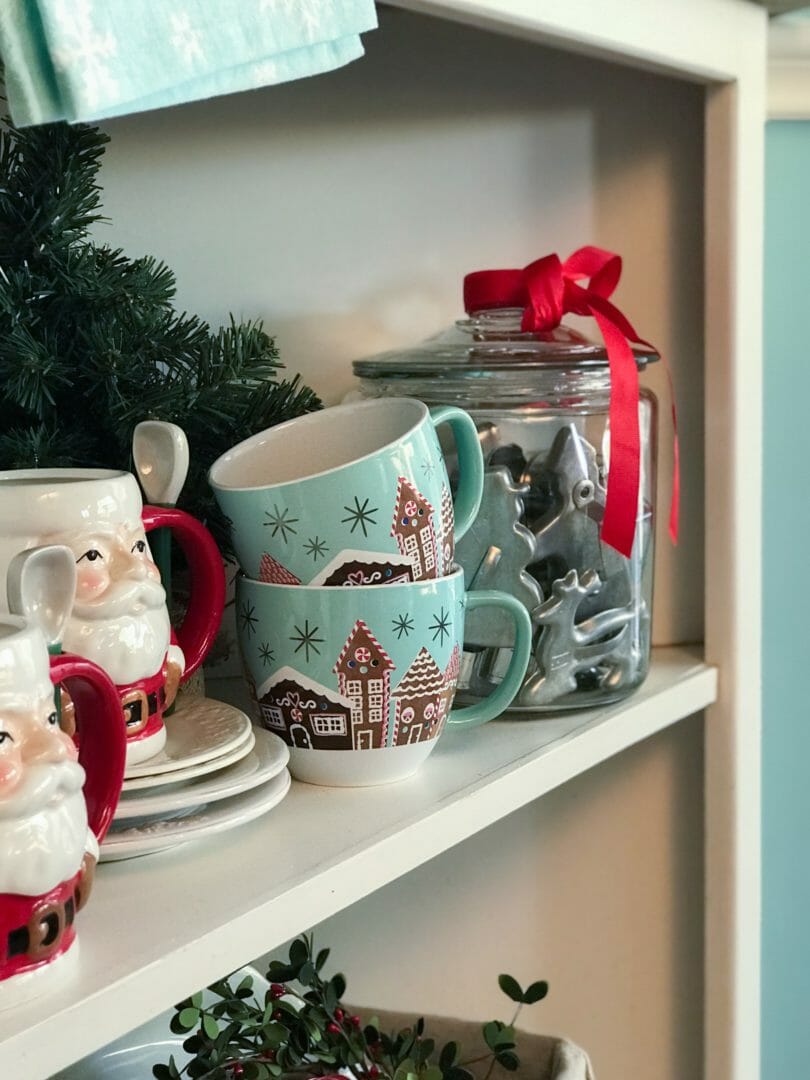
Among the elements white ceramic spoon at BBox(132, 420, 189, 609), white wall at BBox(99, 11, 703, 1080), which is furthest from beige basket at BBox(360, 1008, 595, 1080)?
white ceramic spoon at BBox(132, 420, 189, 609)

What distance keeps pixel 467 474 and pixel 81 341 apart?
Result: 7.8 inches

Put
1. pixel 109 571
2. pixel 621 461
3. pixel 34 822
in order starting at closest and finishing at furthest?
pixel 34 822
pixel 109 571
pixel 621 461

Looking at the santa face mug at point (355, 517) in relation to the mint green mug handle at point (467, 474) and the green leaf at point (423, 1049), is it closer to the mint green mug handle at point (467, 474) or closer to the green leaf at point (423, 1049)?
the mint green mug handle at point (467, 474)

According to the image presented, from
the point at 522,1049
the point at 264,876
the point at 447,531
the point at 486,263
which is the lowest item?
the point at 522,1049

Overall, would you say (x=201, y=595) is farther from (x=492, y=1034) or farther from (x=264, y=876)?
(x=492, y=1034)

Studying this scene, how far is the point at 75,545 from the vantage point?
50 centimetres

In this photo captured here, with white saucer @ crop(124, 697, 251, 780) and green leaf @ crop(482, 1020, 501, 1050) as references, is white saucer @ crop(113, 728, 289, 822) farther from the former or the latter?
green leaf @ crop(482, 1020, 501, 1050)

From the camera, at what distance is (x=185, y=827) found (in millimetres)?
510

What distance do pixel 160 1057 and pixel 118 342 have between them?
344 millimetres

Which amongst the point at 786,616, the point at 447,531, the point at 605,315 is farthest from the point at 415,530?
the point at 786,616

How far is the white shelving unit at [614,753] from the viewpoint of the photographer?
1.48 feet

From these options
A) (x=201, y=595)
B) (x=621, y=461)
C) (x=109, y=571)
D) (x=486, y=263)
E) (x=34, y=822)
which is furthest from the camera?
(x=486, y=263)

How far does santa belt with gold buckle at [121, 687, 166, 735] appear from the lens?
1.70 ft

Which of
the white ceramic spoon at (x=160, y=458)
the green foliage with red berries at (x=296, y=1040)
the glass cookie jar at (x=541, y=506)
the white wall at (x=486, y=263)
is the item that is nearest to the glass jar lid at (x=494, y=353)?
the glass cookie jar at (x=541, y=506)
